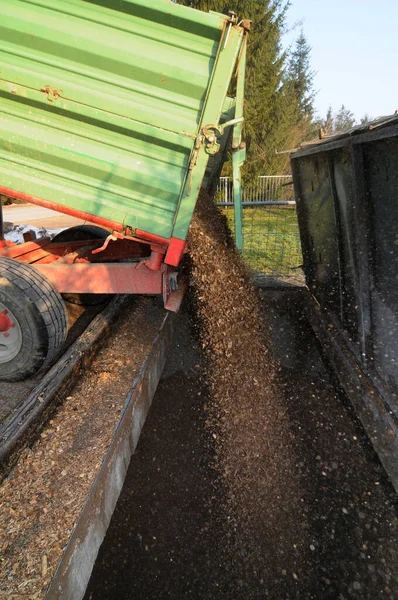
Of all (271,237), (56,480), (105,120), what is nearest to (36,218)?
(271,237)

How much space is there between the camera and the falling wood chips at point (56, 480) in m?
1.42

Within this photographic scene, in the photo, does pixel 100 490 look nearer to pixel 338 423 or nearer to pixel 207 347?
pixel 207 347

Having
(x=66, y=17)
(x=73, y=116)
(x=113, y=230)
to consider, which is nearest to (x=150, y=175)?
(x=113, y=230)

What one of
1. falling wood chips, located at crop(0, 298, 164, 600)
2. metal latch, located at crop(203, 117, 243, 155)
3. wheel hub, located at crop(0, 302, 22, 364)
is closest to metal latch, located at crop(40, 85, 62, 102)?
metal latch, located at crop(203, 117, 243, 155)

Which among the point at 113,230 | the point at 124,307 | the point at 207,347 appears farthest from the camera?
the point at 124,307

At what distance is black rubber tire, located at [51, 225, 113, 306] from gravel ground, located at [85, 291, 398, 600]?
1588 mm

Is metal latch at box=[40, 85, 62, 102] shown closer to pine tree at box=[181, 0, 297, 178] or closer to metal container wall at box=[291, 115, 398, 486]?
metal container wall at box=[291, 115, 398, 486]

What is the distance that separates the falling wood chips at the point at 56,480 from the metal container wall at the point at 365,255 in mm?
1714

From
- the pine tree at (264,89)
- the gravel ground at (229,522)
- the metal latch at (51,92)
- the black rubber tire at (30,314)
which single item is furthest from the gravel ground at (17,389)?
the pine tree at (264,89)

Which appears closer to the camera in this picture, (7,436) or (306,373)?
(7,436)

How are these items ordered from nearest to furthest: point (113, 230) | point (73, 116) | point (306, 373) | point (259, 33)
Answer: point (73, 116), point (113, 230), point (306, 373), point (259, 33)

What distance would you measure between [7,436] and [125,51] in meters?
2.35

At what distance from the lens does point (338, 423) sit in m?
Answer: 2.76

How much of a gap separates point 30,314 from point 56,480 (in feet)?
4.06
